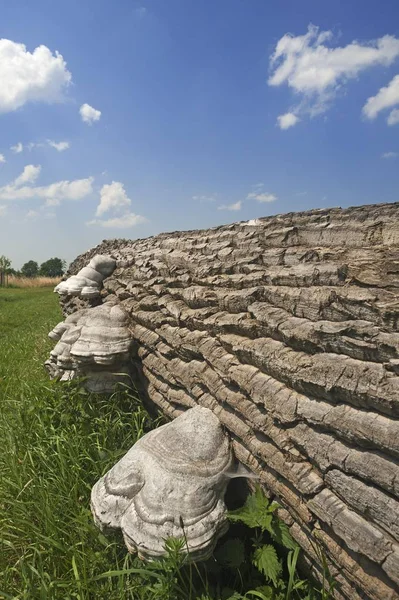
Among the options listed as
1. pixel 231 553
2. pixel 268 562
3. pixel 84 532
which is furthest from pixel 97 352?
pixel 268 562

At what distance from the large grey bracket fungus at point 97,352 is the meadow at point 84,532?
15 centimetres

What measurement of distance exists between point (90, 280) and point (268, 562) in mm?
4305

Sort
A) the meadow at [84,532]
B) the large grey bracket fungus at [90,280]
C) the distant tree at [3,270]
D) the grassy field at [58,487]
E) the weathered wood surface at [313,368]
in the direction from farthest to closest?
the distant tree at [3,270], the large grey bracket fungus at [90,280], the grassy field at [58,487], the meadow at [84,532], the weathered wood surface at [313,368]

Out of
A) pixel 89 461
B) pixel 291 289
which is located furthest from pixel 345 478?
pixel 89 461

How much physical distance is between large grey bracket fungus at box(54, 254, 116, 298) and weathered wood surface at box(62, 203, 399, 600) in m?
2.51

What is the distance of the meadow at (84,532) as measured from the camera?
2.08 meters

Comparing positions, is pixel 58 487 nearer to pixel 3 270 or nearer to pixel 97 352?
pixel 97 352

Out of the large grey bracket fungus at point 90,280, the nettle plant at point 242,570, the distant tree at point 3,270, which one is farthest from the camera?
the distant tree at point 3,270

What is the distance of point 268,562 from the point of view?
200 centimetres

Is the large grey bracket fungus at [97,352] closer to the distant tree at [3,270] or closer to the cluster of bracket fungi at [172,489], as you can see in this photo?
the cluster of bracket fungi at [172,489]

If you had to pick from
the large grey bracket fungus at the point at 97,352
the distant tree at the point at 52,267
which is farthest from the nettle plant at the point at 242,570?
the distant tree at the point at 52,267

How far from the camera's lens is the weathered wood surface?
65.5 inches

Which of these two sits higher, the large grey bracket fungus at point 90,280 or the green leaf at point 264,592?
the large grey bracket fungus at point 90,280

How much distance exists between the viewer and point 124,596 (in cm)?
216
